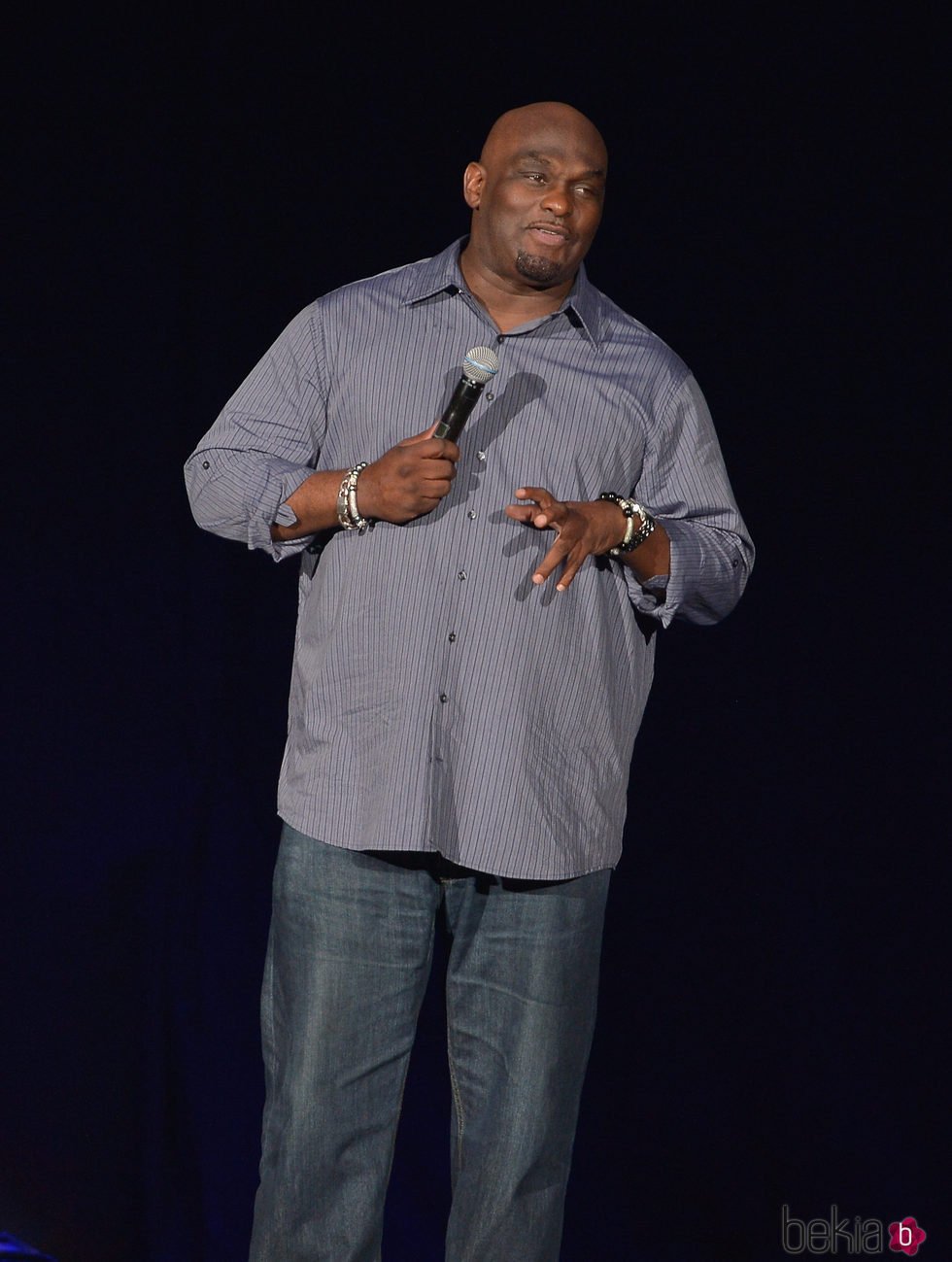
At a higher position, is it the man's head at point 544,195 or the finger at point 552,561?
the man's head at point 544,195

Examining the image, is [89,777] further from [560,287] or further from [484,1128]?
[560,287]

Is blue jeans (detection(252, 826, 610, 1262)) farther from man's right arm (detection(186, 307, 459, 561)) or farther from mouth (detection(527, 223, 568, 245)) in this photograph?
mouth (detection(527, 223, 568, 245))

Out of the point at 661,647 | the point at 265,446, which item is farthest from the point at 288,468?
the point at 661,647

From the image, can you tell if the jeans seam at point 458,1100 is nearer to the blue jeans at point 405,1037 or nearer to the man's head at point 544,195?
the blue jeans at point 405,1037

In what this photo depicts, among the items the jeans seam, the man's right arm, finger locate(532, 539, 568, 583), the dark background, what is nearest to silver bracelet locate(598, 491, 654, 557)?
finger locate(532, 539, 568, 583)

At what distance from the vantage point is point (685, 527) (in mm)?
1796

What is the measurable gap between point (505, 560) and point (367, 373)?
0.98 feet

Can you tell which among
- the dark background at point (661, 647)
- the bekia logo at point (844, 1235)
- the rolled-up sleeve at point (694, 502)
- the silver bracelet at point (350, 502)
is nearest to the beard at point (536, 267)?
the rolled-up sleeve at point (694, 502)

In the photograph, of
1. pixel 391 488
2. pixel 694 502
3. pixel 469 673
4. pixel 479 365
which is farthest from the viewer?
pixel 694 502

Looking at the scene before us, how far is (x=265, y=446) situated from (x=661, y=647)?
96 cm

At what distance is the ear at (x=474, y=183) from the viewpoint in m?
1.85

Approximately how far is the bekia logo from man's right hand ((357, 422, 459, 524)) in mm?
1523

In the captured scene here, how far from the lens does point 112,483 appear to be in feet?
7.73

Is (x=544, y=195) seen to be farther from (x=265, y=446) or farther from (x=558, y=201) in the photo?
(x=265, y=446)
